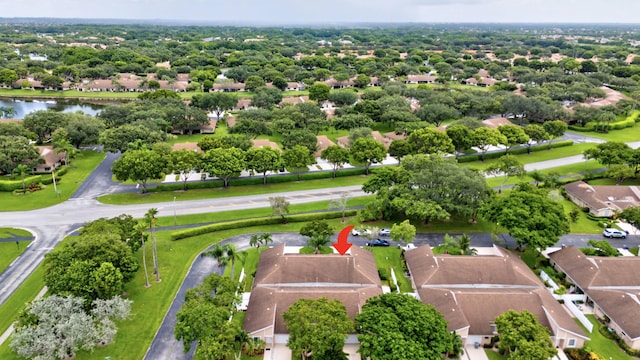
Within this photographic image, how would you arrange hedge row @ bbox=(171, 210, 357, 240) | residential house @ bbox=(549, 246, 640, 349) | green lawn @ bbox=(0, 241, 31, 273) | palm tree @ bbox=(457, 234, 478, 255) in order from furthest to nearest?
hedge row @ bbox=(171, 210, 357, 240)
palm tree @ bbox=(457, 234, 478, 255)
green lawn @ bbox=(0, 241, 31, 273)
residential house @ bbox=(549, 246, 640, 349)

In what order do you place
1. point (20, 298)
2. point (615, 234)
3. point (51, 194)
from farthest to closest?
1. point (51, 194)
2. point (615, 234)
3. point (20, 298)

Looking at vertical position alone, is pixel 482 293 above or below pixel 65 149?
below

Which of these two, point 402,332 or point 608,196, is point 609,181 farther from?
point 402,332

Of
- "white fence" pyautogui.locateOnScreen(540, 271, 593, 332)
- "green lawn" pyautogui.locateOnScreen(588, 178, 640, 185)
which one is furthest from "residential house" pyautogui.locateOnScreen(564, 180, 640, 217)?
"white fence" pyautogui.locateOnScreen(540, 271, 593, 332)

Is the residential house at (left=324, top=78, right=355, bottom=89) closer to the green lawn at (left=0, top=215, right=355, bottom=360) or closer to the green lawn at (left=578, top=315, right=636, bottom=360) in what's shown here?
the green lawn at (left=0, top=215, right=355, bottom=360)

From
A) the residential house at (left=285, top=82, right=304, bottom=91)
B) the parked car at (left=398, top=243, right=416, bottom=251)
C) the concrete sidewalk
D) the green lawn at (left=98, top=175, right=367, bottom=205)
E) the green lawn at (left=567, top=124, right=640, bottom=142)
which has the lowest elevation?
the concrete sidewalk

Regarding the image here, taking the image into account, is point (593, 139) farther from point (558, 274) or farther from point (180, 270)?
point (180, 270)

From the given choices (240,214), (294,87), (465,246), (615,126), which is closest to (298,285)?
(465,246)
